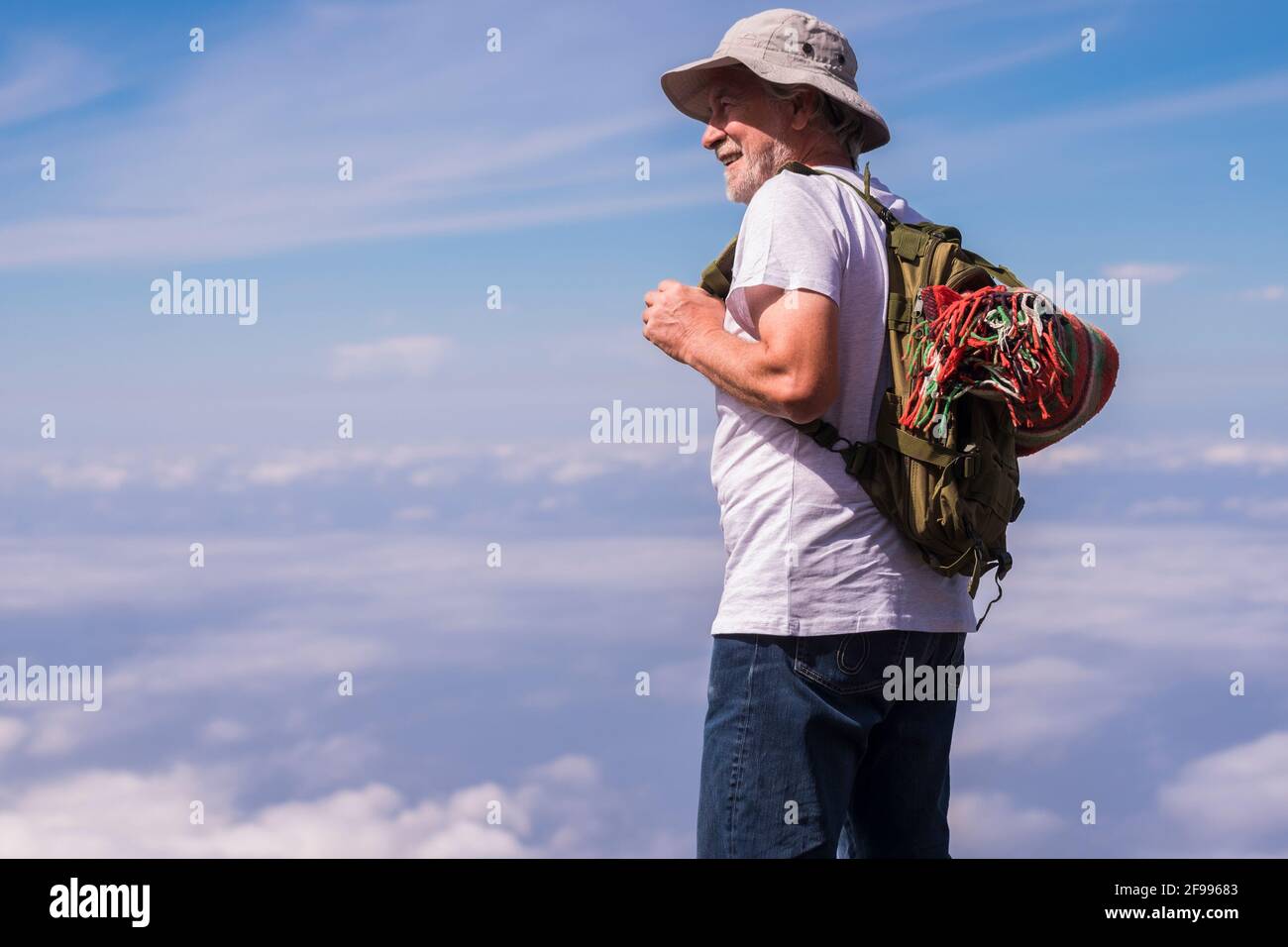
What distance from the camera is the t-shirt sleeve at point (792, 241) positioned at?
118 inches

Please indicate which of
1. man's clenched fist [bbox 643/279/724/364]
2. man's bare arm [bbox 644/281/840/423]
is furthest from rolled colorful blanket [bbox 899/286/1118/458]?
man's clenched fist [bbox 643/279/724/364]

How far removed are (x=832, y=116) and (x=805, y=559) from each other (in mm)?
1184

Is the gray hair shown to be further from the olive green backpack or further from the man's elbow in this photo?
the man's elbow

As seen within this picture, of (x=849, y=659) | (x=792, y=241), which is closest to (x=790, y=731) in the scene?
(x=849, y=659)

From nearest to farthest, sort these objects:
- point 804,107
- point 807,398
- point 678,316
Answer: point 807,398
point 678,316
point 804,107

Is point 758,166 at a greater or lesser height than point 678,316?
greater

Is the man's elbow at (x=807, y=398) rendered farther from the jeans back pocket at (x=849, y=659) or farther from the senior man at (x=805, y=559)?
the jeans back pocket at (x=849, y=659)

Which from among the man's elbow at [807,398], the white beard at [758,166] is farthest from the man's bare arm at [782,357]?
the white beard at [758,166]

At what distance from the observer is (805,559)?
3033 mm

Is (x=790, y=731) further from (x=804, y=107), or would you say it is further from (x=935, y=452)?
(x=804, y=107)

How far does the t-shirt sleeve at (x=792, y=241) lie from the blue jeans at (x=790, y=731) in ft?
2.66

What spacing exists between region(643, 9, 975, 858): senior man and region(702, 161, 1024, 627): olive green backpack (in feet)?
0.12

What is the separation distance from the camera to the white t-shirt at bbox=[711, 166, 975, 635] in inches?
119
